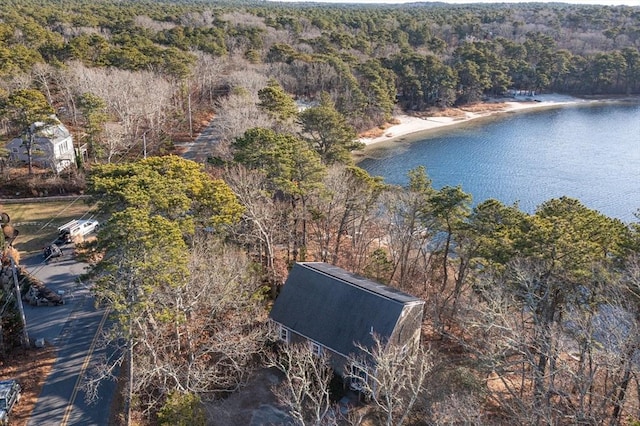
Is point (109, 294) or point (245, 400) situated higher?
point (109, 294)

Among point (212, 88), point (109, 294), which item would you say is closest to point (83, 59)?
point (212, 88)

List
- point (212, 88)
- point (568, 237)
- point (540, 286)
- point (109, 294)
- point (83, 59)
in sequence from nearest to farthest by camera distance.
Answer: point (109, 294) < point (568, 237) < point (540, 286) < point (83, 59) < point (212, 88)

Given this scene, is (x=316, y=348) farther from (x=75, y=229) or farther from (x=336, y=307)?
(x=75, y=229)

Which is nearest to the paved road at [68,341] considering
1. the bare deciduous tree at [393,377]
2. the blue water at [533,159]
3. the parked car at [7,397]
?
the parked car at [7,397]

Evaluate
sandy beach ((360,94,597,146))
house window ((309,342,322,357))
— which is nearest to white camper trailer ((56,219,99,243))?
house window ((309,342,322,357))

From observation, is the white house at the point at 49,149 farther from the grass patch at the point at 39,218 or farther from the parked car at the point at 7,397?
the parked car at the point at 7,397

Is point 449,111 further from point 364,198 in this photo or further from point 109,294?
point 109,294

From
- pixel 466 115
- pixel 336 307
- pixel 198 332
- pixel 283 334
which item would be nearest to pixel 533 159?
pixel 466 115
